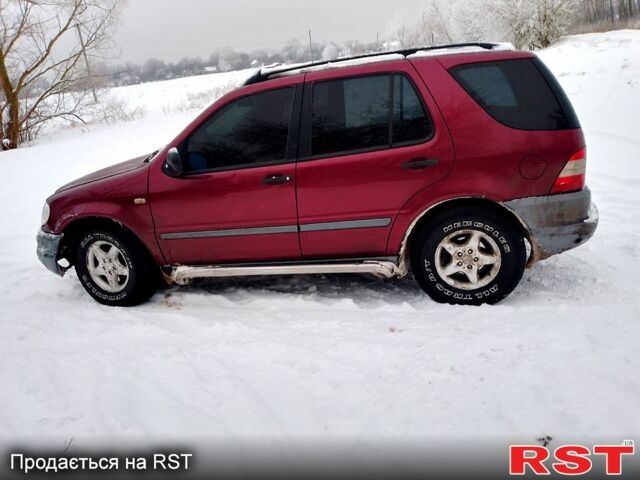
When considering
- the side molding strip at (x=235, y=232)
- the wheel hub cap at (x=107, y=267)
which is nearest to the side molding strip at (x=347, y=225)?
the side molding strip at (x=235, y=232)

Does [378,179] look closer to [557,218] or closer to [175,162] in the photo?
[557,218]

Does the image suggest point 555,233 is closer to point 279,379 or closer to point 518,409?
point 518,409

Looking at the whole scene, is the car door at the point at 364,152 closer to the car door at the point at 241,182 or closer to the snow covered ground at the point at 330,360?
the car door at the point at 241,182

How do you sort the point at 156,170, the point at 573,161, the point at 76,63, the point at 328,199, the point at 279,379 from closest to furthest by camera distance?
the point at 279,379 < the point at 573,161 < the point at 328,199 < the point at 156,170 < the point at 76,63

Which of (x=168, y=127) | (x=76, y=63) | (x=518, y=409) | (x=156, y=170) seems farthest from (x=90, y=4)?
(x=518, y=409)

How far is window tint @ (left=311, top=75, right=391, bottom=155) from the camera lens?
127 inches

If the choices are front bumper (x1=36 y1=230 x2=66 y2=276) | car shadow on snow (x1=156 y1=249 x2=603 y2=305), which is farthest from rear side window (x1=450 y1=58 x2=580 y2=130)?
front bumper (x1=36 y1=230 x2=66 y2=276)

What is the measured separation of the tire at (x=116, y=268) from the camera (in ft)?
12.6

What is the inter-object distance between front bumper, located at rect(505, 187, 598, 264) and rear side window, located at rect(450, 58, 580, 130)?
0.49 meters

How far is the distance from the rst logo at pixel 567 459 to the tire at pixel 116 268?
10.1 ft

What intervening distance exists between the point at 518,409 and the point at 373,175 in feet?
5.64

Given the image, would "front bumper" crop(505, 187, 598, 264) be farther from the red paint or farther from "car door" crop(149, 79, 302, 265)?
"car door" crop(149, 79, 302, 265)

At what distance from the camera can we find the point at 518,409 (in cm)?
233

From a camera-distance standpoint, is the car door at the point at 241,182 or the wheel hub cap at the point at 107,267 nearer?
the car door at the point at 241,182
